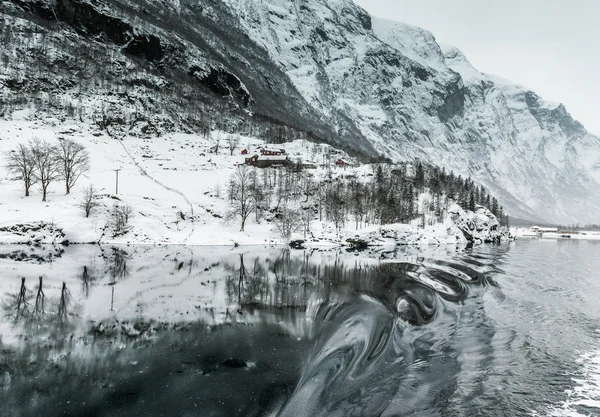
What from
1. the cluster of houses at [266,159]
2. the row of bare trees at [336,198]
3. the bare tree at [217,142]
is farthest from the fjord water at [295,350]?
the bare tree at [217,142]

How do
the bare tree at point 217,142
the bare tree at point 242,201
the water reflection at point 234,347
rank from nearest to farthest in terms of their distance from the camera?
the water reflection at point 234,347 < the bare tree at point 242,201 < the bare tree at point 217,142

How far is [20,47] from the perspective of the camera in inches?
5807

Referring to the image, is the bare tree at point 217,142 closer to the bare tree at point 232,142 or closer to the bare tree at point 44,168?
the bare tree at point 232,142

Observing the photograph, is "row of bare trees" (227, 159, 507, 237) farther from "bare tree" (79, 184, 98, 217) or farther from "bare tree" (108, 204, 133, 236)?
"bare tree" (79, 184, 98, 217)

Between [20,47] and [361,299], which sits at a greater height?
[20,47]

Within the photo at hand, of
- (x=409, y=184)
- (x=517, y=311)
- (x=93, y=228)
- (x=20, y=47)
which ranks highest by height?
(x=20, y=47)

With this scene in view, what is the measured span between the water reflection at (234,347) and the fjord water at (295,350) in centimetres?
8

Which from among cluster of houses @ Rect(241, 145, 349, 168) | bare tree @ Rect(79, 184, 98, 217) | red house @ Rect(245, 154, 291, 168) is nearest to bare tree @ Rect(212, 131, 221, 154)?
cluster of houses @ Rect(241, 145, 349, 168)

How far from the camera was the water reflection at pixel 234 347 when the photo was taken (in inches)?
441

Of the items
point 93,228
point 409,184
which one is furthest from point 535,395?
point 409,184

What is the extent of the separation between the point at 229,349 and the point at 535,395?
42.3 feet

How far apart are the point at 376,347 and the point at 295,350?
4173 millimetres

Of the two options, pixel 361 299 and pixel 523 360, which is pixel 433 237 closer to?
pixel 361 299

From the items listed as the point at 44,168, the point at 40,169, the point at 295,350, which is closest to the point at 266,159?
the point at 44,168
